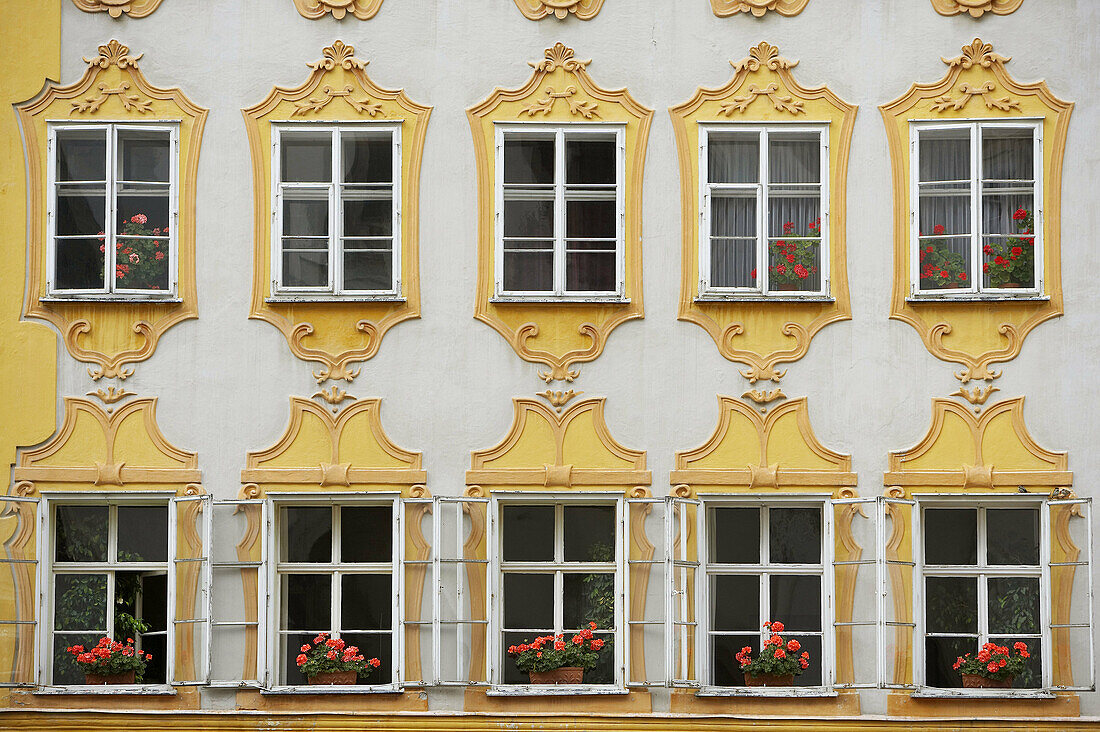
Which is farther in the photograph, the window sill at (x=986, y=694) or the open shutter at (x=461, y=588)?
the open shutter at (x=461, y=588)

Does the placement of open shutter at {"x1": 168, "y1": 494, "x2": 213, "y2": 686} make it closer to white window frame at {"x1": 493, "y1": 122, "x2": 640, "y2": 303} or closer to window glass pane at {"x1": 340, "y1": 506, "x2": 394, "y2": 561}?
window glass pane at {"x1": 340, "y1": 506, "x2": 394, "y2": 561}

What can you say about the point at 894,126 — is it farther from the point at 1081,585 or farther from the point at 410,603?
the point at 410,603

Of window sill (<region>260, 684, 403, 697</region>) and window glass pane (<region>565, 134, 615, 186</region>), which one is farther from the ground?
window glass pane (<region>565, 134, 615, 186</region>)

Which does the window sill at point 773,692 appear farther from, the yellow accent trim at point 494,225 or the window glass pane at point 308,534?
the window glass pane at point 308,534

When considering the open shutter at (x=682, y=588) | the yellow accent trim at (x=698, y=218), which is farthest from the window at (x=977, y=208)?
the open shutter at (x=682, y=588)

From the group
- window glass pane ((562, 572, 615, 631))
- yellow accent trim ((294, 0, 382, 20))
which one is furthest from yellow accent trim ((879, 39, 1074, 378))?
yellow accent trim ((294, 0, 382, 20))

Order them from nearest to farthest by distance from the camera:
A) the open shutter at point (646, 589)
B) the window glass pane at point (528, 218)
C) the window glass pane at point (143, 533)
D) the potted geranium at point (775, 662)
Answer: the potted geranium at point (775, 662)
the open shutter at point (646, 589)
the window glass pane at point (143, 533)
the window glass pane at point (528, 218)

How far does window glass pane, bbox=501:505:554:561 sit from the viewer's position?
39.1ft

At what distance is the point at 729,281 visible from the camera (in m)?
12.0

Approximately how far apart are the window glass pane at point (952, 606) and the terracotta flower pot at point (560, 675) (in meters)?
2.94

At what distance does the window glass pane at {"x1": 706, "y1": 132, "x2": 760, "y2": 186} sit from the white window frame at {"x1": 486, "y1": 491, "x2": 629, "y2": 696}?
2.88m

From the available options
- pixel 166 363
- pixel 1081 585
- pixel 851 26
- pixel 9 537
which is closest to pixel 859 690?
→ pixel 1081 585

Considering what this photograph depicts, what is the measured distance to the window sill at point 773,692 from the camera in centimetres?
1152

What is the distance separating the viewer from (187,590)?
38.6ft
